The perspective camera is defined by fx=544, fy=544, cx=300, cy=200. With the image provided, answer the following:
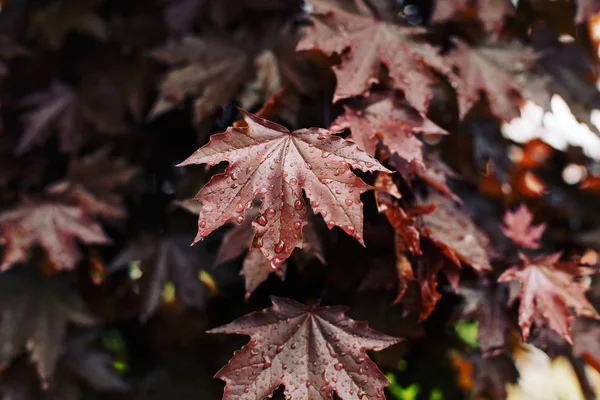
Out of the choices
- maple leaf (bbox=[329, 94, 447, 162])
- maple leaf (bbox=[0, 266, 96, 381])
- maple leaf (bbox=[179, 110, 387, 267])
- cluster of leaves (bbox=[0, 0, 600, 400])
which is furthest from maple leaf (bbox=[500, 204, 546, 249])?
maple leaf (bbox=[0, 266, 96, 381])

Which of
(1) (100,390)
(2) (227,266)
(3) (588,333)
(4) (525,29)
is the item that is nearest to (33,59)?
(2) (227,266)

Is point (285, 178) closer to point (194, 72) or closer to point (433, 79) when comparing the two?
point (433, 79)

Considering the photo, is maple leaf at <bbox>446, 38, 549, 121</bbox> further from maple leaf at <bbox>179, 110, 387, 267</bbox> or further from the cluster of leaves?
maple leaf at <bbox>179, 110, 387, 267</bbox>

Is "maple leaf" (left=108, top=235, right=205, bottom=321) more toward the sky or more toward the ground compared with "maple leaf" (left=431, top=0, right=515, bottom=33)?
more toward the ground

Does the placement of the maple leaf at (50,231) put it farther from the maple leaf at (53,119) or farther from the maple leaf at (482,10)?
the maple leaf at (482,10)

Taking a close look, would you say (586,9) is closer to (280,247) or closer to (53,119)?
(280,247)

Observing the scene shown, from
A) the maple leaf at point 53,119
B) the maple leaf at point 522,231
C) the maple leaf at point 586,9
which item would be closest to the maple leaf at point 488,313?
the maple leaf at point 522,231

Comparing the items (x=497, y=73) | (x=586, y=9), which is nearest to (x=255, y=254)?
(x=497, y=73)
